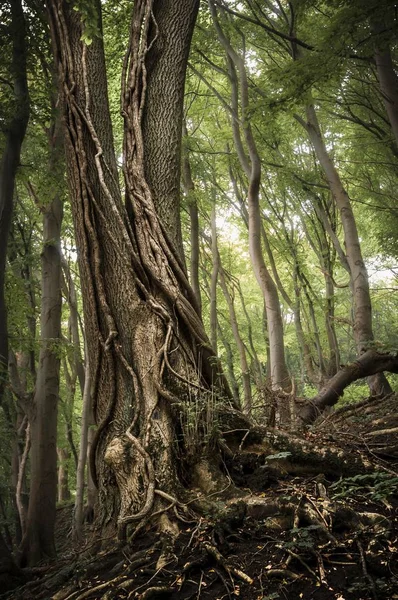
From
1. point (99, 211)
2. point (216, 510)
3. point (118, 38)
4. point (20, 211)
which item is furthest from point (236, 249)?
point (216, 510)

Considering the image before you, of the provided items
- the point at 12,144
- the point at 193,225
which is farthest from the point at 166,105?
the point at 193,225

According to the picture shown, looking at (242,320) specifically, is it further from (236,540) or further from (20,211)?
(236,540)

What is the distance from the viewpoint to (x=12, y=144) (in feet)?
15.4

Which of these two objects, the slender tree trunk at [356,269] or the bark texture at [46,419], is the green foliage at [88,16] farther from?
the slender tree trunk at [356,269]

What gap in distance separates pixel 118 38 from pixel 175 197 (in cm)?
515

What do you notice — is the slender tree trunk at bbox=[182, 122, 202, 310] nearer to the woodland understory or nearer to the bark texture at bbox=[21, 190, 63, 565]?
the woodland understory

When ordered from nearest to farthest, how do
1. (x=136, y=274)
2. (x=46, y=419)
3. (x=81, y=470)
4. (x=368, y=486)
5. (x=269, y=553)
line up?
(x=269, y=553) → (x=368, y=486) → (x=136, y=274) → (x=46, y=419) → (x=81, y=470)

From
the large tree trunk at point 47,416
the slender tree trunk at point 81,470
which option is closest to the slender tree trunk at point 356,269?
the large tree trunk at point 47,416

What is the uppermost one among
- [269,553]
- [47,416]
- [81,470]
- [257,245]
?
[257,245]

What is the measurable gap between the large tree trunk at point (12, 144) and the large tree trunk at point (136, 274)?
2.81 ft

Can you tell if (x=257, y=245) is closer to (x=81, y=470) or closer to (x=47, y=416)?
(x=47, y=416)

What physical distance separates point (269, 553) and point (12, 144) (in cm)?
453

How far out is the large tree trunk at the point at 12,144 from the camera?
4367 mm

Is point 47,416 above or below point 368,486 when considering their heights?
above
